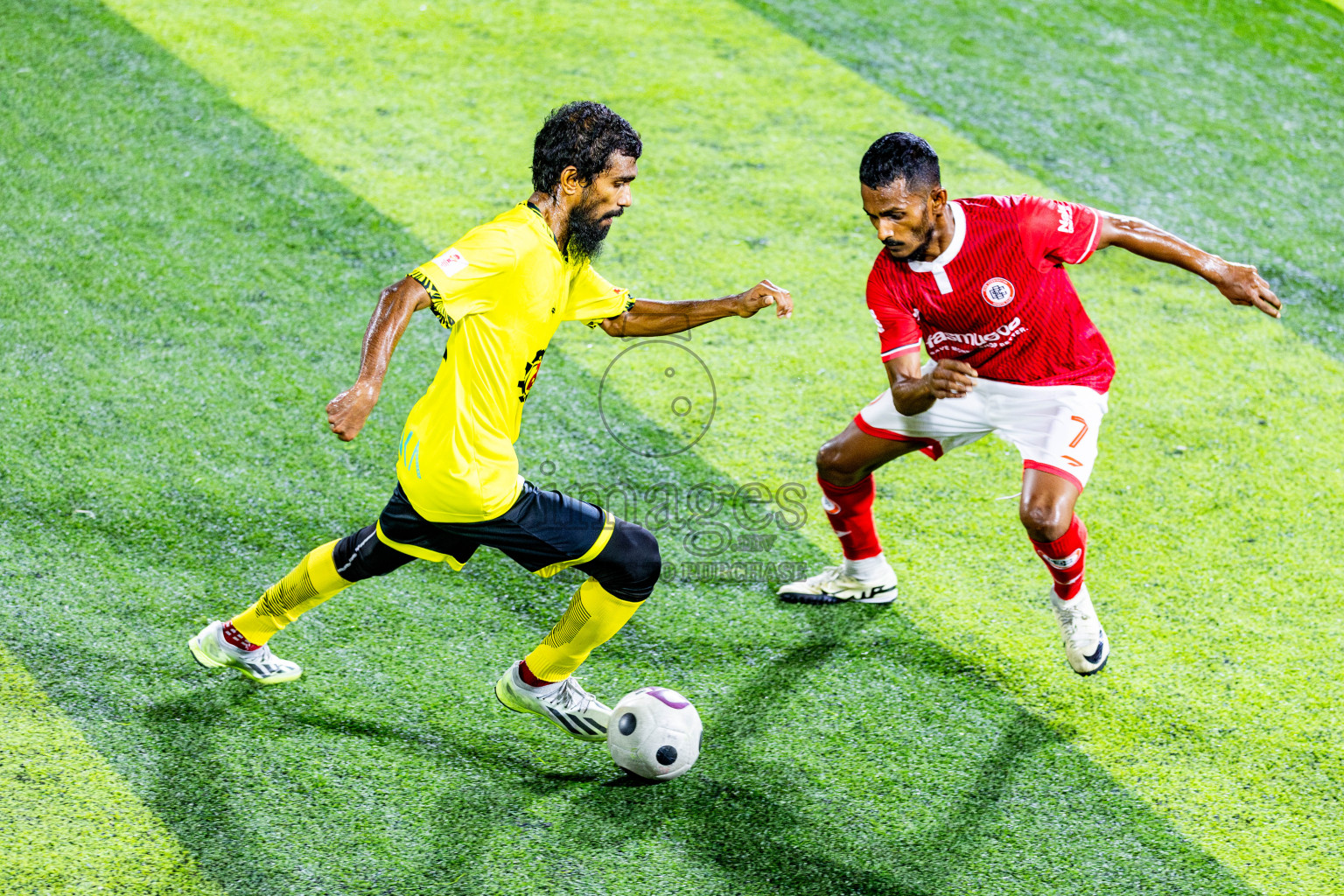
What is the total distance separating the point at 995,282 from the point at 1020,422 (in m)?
0.56

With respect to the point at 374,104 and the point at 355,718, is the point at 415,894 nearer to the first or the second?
the point at 355,718

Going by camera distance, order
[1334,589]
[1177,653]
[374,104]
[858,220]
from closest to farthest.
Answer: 1. [1177,653]
2. [1334,589]
3. [858,220]
4. [374,104]

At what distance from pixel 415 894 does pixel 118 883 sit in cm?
83

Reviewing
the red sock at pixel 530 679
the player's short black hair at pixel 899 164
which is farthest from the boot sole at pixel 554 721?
the player's short black hair at pixel 899 164

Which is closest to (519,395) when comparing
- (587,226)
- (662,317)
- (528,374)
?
(528,374)

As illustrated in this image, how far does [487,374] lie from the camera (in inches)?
145

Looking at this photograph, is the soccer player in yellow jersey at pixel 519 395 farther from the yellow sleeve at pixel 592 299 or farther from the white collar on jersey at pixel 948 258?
the white collar on jersey at pixel 948 258

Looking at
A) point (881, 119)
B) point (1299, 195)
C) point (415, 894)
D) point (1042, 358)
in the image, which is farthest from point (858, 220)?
point (415, 894)

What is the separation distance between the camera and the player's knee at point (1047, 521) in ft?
14.0

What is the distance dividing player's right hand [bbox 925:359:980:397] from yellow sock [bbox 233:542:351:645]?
6.64ft

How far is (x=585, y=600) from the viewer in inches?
160

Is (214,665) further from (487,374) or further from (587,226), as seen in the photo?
(587,226)

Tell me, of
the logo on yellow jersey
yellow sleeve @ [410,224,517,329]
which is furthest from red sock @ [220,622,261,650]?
yellow sleeve @ [410,224,517,329]

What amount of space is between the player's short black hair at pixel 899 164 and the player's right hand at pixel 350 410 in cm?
180
